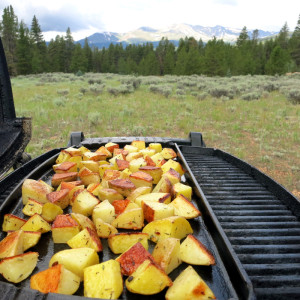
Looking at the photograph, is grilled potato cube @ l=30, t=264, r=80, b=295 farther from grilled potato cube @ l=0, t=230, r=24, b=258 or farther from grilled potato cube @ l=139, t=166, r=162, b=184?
grilled potato cube @ l=139, t=166, r=162, b=184

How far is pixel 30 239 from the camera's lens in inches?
64.2

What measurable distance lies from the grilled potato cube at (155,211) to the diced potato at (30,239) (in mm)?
735

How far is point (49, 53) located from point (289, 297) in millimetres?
59522

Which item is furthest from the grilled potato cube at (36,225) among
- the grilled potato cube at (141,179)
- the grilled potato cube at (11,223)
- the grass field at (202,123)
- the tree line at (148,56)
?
the tree line at (148,56)

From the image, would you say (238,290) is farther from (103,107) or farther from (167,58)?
(167,58)

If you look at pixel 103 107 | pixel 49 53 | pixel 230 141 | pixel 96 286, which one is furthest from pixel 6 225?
pixel 49 53

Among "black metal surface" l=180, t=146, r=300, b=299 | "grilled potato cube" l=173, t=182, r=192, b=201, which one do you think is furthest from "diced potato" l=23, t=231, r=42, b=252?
"black metal surface" l=180, t=146, r=300, b=299

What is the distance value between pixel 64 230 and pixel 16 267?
0.36 metres

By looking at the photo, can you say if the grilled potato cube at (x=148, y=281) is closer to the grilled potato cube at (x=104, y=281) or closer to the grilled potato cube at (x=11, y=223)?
the grilled potato cube at (x=104, y=281)

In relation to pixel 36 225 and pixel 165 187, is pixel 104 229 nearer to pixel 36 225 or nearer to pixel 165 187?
pixel 36 225

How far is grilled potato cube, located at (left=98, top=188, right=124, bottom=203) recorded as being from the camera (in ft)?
6.95

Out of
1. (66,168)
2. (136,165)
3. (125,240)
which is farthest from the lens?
(136,165)

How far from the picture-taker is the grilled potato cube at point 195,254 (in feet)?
4.82

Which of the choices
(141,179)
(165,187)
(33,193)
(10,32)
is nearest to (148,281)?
(165,187)
